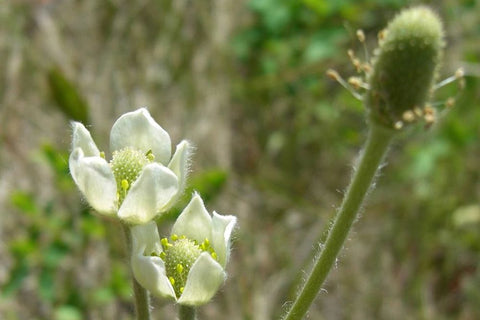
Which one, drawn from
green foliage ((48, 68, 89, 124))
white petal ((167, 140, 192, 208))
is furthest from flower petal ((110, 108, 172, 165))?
green foliage ((48, 68, 89, 124))

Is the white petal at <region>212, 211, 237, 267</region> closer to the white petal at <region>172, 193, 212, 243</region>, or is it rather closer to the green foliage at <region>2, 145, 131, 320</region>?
the white petal at <region>172, 193, 212, 243</region>

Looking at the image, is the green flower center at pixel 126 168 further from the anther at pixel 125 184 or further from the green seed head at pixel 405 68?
the green seed head at pixel 405 68

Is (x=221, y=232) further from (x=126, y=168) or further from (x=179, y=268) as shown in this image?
(x=126, y=168)

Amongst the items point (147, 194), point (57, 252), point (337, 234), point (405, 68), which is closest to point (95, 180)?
point (147, 194)

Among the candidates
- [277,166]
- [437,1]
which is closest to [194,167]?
[277,166]

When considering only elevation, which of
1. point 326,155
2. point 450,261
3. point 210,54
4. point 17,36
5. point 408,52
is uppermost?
point 17,36

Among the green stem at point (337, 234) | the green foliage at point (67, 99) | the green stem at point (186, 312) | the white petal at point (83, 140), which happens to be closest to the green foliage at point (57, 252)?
the green foliage at point (67, 99)

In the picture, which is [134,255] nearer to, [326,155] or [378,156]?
[378,156]

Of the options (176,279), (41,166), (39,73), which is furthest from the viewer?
(39,73)
